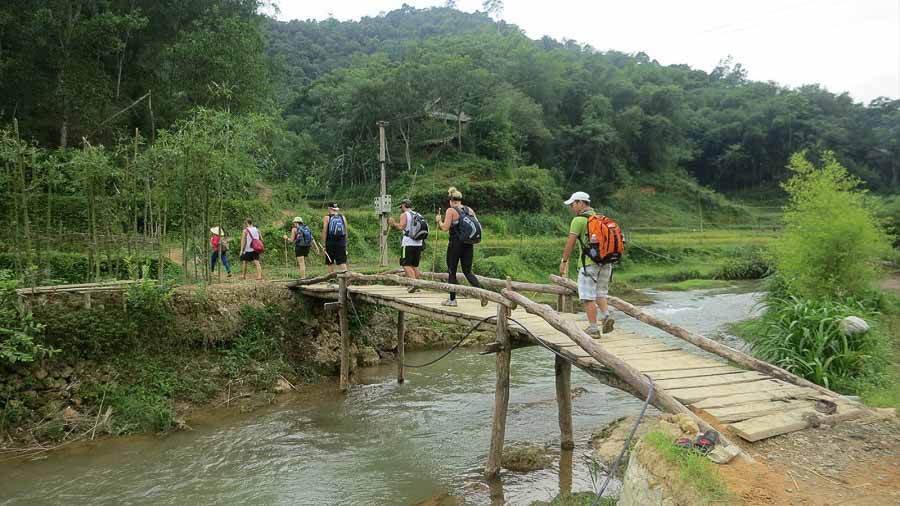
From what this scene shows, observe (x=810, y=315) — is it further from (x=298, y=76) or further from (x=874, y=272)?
(x=298, y=76)

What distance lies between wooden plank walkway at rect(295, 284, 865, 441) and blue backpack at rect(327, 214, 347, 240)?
3.46 meters

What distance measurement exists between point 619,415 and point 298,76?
2209 inches

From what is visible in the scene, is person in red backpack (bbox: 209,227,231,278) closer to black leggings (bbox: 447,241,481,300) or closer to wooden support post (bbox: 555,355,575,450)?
black leggings (bbox: 447,241,481,300)

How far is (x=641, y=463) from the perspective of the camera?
443 centimetres

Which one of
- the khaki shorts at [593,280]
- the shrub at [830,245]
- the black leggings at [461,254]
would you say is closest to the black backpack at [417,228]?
the black leggings at [461,254]

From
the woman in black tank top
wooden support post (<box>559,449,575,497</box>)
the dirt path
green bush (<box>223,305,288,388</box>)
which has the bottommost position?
wooden support post (<box>559,449,575,497</box>)

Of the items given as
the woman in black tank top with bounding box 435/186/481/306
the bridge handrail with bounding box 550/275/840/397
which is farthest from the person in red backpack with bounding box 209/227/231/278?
the bridge handrail with bounding box 550/275/840/397

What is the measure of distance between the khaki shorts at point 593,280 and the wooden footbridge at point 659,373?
0.40 metres

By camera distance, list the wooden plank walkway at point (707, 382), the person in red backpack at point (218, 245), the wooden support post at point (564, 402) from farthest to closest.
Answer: the person in red backpack at point (218, 245) < the wooden support post at point (564, 402) < the wooden plank walkway at point (707, 382)

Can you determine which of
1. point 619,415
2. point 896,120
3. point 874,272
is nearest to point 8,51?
point 619,415

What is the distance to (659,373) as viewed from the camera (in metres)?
6.13

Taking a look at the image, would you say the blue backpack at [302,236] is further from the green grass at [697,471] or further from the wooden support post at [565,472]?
the green grass at [697,471]

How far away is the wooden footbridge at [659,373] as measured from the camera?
5.14 meters

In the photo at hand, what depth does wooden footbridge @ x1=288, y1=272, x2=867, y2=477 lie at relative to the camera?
5.14 metres
